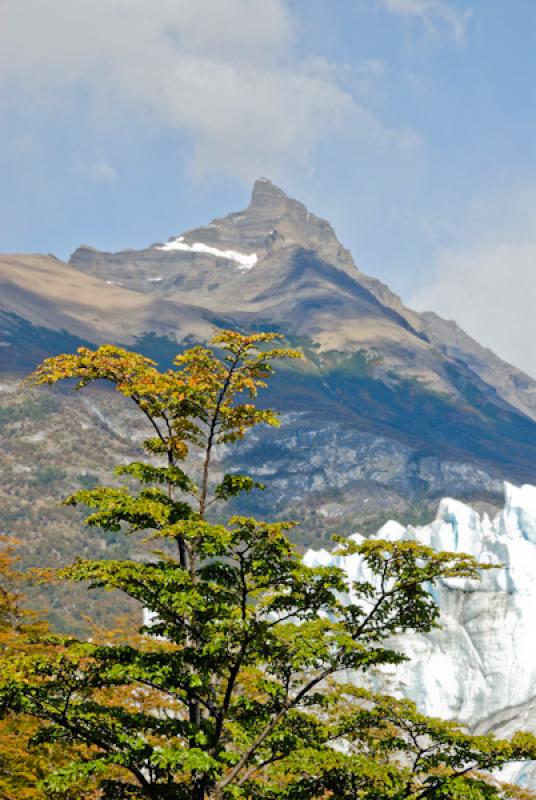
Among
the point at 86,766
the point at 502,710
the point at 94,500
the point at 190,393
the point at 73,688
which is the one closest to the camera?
the point at 86,766

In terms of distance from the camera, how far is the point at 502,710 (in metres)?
73.6

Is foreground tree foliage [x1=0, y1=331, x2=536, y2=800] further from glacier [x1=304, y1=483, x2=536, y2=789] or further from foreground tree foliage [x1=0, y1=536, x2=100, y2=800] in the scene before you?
glacier [x1=304, y1=483, x2=536, y2=789]

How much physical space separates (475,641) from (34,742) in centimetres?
6991

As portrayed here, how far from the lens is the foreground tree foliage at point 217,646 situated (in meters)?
14.2

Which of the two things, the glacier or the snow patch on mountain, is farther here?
the snow patch on mountain

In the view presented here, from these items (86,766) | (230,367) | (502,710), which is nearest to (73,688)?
(86,766)

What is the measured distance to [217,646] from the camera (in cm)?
1386

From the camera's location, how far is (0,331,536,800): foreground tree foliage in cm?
1416

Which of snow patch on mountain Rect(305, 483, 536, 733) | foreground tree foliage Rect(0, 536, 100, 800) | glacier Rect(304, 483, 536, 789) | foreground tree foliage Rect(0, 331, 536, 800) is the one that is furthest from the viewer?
snow patch on mountain Rect(305, 483, 536, 733)

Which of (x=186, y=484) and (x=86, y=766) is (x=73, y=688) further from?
(x=186, y=484)

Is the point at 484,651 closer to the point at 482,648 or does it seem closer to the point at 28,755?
the point at 482,648

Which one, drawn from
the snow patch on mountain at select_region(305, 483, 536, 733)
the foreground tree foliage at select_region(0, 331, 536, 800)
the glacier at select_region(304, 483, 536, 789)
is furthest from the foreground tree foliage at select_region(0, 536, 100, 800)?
the snow patch on mountain at select_region(305, 483, 536, 733)

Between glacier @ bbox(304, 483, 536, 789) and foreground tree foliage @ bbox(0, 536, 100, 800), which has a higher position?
glacier @ bbox(304, 483, 536, 789)

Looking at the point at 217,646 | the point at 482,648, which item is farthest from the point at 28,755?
the point at 482,648
